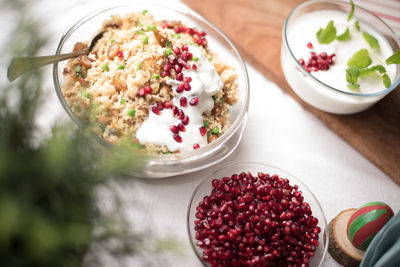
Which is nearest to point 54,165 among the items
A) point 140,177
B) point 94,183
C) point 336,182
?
point 94,183

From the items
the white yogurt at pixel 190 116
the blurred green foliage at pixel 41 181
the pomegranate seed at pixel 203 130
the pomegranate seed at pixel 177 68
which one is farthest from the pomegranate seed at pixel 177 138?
the blurred green foliage at pixel 41 181

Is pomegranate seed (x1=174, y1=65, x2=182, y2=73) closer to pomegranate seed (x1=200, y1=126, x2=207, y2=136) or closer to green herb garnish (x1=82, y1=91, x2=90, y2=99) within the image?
pomegranate seed (x1=200, y1=126, x2=207, y2=136)

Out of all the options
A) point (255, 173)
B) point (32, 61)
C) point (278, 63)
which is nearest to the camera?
point (32, 61)

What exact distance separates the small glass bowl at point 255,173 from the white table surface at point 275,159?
0.42 ft

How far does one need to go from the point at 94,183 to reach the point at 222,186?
37.6 inches

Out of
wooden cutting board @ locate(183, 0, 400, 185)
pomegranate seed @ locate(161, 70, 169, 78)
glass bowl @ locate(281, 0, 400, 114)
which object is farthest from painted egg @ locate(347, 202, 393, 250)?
pomegranate seed @ locate(161, 70, 169, 78)

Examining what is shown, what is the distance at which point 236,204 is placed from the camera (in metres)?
2.02

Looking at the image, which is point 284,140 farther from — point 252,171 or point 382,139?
point 382,139

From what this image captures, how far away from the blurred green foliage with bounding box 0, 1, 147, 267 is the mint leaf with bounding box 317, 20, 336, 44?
1764 mm

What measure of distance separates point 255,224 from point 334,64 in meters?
1.24

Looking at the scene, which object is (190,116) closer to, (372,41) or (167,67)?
(167,67)

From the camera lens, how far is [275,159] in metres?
2.41

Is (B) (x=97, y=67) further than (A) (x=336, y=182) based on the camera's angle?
No

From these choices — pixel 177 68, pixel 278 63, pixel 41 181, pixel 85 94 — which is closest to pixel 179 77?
pixel 177 68
